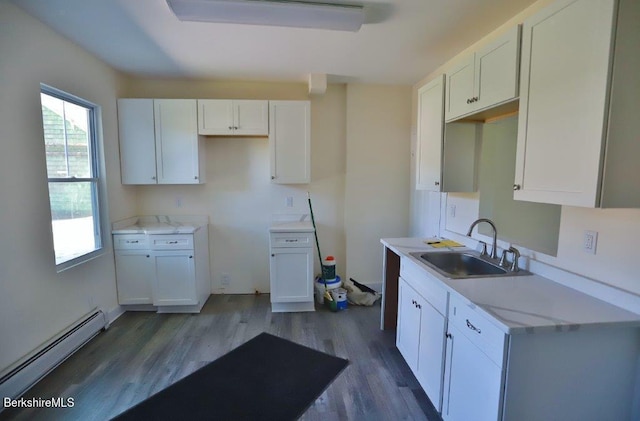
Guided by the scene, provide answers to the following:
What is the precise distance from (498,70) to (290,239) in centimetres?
225

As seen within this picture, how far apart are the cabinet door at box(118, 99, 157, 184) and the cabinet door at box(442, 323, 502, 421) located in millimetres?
3205

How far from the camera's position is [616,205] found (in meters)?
1.16

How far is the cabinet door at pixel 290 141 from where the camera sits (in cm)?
320

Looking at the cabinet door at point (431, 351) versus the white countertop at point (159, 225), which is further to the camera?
the white countertop at point (159, 225)

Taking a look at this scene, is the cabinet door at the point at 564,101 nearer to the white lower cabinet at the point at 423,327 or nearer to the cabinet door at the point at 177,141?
the white lower cabinet at the point at 423,327

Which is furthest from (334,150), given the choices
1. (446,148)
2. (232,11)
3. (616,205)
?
(616,205)

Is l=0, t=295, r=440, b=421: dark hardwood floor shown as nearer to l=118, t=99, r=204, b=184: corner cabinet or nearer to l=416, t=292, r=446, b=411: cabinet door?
l=416, t=292, r=446, b=411: cabinet door

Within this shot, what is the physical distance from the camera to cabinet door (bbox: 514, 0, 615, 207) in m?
1.14

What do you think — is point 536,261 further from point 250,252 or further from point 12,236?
point 12,236

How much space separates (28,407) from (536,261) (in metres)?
3.28

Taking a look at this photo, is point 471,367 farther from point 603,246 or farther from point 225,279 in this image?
point 225,279

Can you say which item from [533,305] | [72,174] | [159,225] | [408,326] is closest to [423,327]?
[408,326]

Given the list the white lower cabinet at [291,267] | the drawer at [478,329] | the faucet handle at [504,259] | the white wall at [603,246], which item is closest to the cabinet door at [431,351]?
the drawer at [478,329]

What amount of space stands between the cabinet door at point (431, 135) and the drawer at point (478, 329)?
1027 mm
